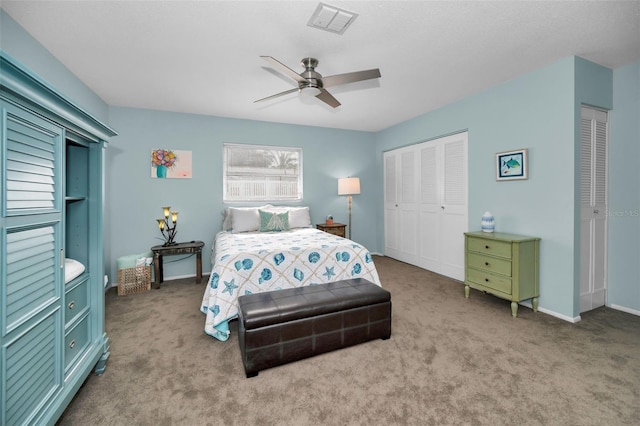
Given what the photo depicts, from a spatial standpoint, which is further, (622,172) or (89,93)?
(89,93)

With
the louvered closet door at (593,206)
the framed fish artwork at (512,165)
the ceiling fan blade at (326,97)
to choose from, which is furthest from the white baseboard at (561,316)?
the ceiling fan blade at (326,97)

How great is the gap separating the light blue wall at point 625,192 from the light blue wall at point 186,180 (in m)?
3.63

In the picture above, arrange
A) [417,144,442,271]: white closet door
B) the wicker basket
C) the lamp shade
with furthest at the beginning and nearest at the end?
the lamp shade, [417,144,442,271]: white closet door, the wicker basket

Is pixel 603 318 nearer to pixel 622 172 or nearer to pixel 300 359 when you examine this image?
pixel 622 172

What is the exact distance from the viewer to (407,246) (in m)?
4.95

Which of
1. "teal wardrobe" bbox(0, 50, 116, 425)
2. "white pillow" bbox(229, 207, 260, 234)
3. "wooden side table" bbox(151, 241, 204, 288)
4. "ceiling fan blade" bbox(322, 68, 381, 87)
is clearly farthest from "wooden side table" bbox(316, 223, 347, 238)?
"teal wardrobe" bbox(0, 50, 116, 425)

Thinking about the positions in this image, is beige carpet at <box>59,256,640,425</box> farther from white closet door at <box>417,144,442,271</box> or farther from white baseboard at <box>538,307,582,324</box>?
white closet door at <box>417,144,442,271</box>

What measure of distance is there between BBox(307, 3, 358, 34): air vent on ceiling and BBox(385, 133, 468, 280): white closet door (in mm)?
2491

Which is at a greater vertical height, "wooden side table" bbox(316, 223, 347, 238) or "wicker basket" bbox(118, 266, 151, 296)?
"wooden side table" bbox(316, 223, 347, 238)

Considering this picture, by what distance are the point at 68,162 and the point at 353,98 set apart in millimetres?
3022

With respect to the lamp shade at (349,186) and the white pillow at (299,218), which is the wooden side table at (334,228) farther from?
the lamp shade at (349,186)

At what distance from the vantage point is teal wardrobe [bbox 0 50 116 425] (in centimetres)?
109

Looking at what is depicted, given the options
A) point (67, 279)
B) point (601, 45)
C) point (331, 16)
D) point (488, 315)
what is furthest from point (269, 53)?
point (488, 315)

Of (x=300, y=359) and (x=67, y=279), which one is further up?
(x=67, y=279)
